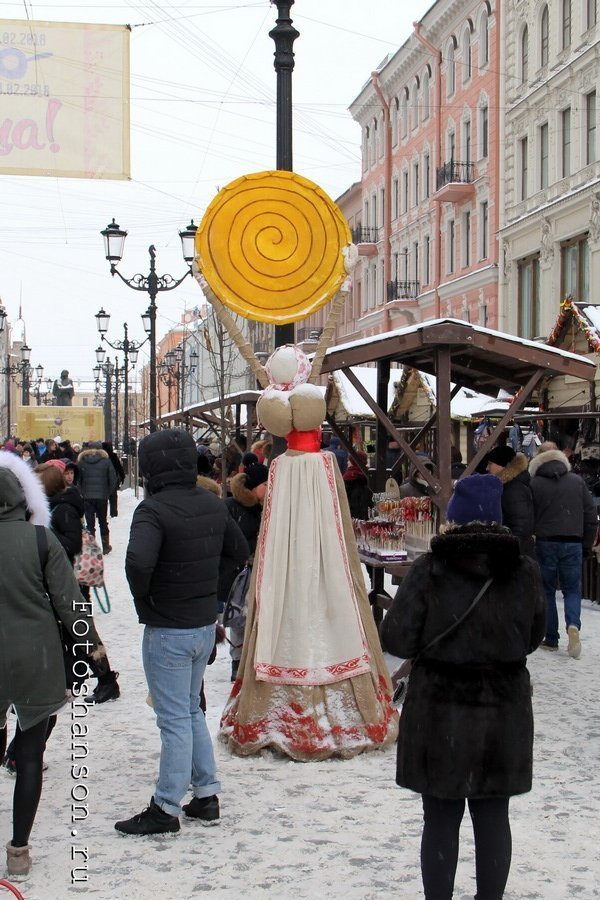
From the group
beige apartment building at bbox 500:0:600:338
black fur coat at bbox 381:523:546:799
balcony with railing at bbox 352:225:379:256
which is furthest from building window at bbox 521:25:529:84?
black fur coat at bbox 381:523:546:799

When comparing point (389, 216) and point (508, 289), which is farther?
point (389, 216)

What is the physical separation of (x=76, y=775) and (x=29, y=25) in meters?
6.46

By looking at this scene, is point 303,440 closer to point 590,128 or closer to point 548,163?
point 590,128

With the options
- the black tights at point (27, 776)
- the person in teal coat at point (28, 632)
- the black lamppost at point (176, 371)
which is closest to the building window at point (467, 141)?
the black lamppost at point (176, 371)

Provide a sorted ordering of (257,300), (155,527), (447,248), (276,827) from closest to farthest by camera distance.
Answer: (155,527)
(276,827)
(257,300)
(447,248)

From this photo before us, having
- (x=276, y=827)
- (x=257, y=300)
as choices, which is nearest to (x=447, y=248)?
(x=257, y=300)

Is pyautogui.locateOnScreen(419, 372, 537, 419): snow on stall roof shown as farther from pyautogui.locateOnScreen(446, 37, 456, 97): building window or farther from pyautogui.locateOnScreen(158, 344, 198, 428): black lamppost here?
pyautogui.locateOnScreen(446, 37, 456, 97): building window

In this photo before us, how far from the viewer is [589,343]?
570 inches

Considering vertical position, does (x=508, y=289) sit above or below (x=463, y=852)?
above

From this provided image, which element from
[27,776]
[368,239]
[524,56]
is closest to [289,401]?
[27,776]

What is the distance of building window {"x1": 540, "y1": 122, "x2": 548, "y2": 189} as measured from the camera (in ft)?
87.1

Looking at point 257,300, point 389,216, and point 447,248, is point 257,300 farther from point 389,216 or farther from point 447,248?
point 389,216

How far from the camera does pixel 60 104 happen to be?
27.9ft

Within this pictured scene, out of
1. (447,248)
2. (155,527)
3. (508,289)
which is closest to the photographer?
(155,527)
